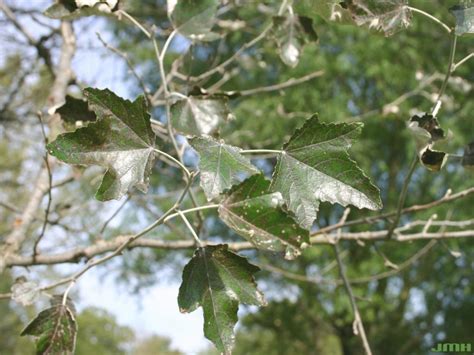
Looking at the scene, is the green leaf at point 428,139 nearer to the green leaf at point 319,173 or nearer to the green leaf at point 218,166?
the green leaf at point 319,173

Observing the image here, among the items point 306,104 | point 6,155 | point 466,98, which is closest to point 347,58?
point 306,104

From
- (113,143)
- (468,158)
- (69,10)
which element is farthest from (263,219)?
(69,10)

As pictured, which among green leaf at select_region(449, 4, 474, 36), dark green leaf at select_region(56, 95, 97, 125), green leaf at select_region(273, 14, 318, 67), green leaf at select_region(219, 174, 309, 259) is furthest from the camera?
green leaf at select_region(273, 14, 318, 67)

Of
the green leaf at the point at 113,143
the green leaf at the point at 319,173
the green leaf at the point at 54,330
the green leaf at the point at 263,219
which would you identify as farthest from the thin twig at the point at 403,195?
the green leaf at the point at 54,330

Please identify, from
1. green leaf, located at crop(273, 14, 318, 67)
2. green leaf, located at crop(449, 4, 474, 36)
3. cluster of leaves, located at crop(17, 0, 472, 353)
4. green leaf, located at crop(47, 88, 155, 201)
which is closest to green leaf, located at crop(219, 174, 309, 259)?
cluster of leaves, located at crop(17, 0, 472, 353)

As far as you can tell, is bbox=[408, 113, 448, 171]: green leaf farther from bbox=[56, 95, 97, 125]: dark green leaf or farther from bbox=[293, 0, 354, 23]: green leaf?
bbox=[56, 95, 97, 125]: dark green leaf

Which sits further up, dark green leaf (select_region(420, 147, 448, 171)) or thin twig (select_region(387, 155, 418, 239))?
dark green leaf (select_region(420, 147, 448, 171))
